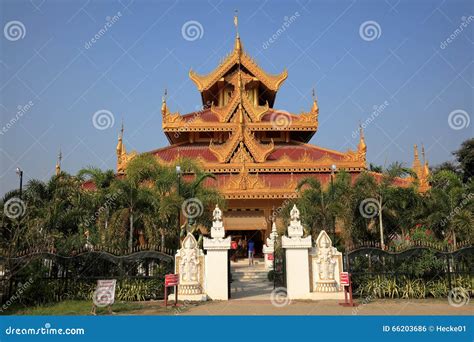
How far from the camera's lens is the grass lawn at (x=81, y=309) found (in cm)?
1078

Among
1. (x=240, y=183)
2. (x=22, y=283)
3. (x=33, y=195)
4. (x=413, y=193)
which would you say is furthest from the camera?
(x=240, y=183)

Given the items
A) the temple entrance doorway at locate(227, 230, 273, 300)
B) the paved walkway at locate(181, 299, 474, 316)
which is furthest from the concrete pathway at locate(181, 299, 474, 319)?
the temple entrance doorway at locate(227, 230, 273, 300)

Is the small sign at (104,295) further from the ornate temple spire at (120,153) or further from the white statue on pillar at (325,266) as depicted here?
the ornate temple spire at (120,153)

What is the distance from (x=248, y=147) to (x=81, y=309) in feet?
60.2

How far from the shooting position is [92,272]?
13.1 meters

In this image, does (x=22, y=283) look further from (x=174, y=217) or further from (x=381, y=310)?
(x=381, y=310)

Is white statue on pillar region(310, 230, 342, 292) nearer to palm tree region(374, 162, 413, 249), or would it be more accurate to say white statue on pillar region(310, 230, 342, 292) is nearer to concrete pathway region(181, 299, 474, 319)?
concrete pathway region(181, 299, 474, 319)

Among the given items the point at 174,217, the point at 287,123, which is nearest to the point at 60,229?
the point at 174,217

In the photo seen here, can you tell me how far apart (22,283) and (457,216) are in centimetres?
1593

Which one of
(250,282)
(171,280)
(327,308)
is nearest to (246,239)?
(250,282)

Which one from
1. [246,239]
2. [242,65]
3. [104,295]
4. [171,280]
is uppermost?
[242,65]

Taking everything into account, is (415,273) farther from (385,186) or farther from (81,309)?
(81,309)

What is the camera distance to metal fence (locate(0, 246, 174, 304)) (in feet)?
40.6

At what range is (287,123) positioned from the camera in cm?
3147
